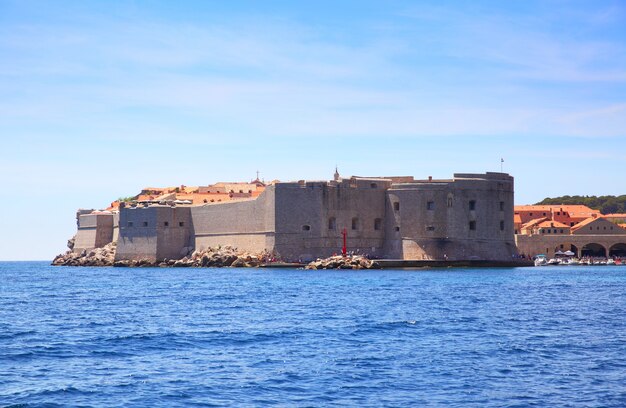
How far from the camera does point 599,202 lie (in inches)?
4348

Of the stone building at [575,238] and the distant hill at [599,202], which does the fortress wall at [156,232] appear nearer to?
the stone building at [575,238]

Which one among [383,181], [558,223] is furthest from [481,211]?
[558,223]

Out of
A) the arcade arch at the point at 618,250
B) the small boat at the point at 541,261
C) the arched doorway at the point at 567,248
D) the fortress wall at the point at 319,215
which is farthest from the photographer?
the arcade arch at the point at 618,250

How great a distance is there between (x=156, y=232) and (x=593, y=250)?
3423 centimetres

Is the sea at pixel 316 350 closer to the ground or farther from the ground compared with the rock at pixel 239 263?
closer to the ground

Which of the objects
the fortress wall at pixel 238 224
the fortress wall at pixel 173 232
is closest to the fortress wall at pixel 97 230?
the fortress wall at pixel 173 232

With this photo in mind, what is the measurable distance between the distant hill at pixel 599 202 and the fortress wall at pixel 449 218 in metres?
55.8

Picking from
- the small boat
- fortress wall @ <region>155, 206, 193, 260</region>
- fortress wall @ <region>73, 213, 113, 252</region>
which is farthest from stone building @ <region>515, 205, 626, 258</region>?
fortress wall @ <region>73, 213, 113, 252</region>

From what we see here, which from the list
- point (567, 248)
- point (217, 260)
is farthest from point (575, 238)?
point (217, 260)

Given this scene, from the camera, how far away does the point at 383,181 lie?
55750 millimetres

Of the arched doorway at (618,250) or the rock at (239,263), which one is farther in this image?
the arched doorway at (618,250)

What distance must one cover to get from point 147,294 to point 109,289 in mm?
4599

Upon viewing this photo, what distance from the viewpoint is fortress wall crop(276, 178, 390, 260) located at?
176 feet

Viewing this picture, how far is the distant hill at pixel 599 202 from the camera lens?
108250 mm
